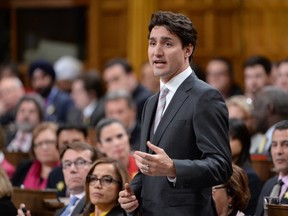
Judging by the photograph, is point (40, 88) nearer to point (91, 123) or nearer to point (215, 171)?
point (91, 123)

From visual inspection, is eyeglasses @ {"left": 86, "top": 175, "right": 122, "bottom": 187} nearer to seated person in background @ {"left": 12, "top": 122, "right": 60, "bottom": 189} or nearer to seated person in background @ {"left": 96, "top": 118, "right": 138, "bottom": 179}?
seated person in background @ {"left": 96, "top": 118, "right": 138, "bottom": 179}

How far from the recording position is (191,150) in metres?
3.38

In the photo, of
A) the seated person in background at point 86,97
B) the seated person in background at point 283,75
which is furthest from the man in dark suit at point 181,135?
the seated person in background at point 86,97

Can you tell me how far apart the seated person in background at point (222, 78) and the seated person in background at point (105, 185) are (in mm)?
3758

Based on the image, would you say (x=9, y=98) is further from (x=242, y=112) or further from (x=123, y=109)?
(x=242, y=112)

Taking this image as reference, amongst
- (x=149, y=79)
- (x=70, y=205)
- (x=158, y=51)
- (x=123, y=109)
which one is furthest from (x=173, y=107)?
(x=149, y=79)

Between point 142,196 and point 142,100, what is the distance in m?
5.01

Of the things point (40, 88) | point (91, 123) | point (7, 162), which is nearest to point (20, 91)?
point (40, 88)

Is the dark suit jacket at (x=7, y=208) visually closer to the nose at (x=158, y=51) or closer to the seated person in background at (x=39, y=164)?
the seated person in background at (x=39, y=164)

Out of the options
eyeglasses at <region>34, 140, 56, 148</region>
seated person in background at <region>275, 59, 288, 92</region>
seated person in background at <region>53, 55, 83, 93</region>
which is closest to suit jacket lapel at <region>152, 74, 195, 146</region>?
eyeglasses at <region>34, 140, 56, 148</region>

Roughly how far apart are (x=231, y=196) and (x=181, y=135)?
41.9 inches

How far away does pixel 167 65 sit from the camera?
342 centimetres

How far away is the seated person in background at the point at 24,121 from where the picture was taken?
8.01 m

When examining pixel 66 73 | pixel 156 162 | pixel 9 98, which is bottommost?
pixel 9 98
